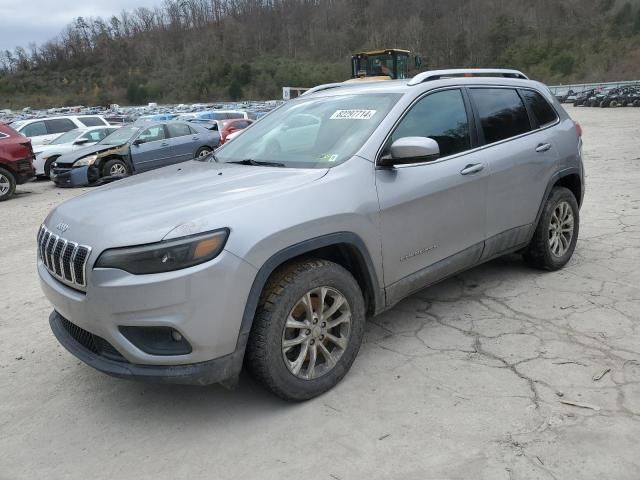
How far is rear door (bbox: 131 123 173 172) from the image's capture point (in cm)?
1282

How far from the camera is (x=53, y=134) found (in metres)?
16.0

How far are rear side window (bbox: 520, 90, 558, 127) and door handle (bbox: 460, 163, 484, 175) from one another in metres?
1.15

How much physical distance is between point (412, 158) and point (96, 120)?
641 inches

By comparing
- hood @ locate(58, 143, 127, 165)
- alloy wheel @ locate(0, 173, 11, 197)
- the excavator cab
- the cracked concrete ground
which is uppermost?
the excavator cab

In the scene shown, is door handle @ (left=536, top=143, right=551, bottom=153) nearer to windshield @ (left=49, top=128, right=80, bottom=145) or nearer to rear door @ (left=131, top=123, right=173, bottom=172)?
rear door @ (left=131, top=123, right=173, bottom=172)

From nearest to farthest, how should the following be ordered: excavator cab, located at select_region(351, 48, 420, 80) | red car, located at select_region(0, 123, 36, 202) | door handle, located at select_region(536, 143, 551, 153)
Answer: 1. door handle, located at select_region(536, 143, 551, 153)
2. red car, located at select_region(0, 123, 36, 202)
3. excavator cab, located at select_region(351, 48, 420, 80)

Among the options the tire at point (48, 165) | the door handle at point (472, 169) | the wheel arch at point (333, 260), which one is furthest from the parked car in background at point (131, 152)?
the wheel arch at point (333, 260)

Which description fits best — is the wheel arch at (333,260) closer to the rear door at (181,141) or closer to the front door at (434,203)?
the front door at (434,203)

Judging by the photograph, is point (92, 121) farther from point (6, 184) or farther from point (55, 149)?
point (6, 184)

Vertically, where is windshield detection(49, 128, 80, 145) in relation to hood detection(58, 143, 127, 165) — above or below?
above

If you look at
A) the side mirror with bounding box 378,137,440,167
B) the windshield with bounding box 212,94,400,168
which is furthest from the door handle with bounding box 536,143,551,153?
the side mirror with bounding box 378,137,440,167

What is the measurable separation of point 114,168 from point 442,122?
10.5 m

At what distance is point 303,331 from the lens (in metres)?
2.85

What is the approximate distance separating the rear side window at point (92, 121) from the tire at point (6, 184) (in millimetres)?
5867
